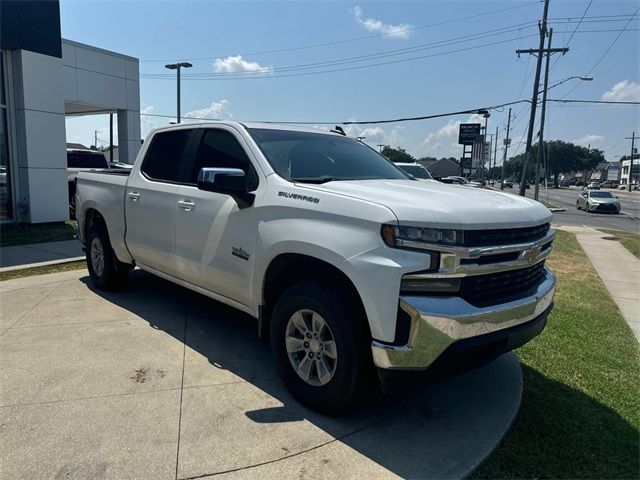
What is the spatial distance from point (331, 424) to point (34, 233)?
956 cm

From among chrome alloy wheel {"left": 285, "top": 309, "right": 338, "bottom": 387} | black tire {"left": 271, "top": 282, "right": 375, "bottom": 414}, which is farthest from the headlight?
chrome alloy wheel {"left": 285, "top": 309, "right": 338, "bottom": 387}

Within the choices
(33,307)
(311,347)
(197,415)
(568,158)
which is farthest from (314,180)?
(568,158)

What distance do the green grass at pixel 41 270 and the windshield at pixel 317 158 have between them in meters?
4.85

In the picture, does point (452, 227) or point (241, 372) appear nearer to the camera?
point (452, 227)

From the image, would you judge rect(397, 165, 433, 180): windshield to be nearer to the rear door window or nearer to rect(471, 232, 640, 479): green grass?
rect(471, 232, 640, 479): green grass

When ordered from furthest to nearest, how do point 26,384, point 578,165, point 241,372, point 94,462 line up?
point 578,165
point 241,372
point 26,384
point 94,462

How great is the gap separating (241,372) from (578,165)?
132637 mm

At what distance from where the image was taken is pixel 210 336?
189 inches

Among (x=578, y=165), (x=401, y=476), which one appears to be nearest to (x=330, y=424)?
(x=401, y=476)

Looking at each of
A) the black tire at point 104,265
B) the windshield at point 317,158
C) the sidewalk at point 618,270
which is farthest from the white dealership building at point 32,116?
the sidewalk at point 618,270

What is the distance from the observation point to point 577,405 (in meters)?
3.69

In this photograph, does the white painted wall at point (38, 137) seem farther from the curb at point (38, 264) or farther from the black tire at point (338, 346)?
the black tire at point (338, 346)

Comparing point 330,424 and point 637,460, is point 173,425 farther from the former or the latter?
point 637,460

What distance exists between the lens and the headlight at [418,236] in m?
2.85
